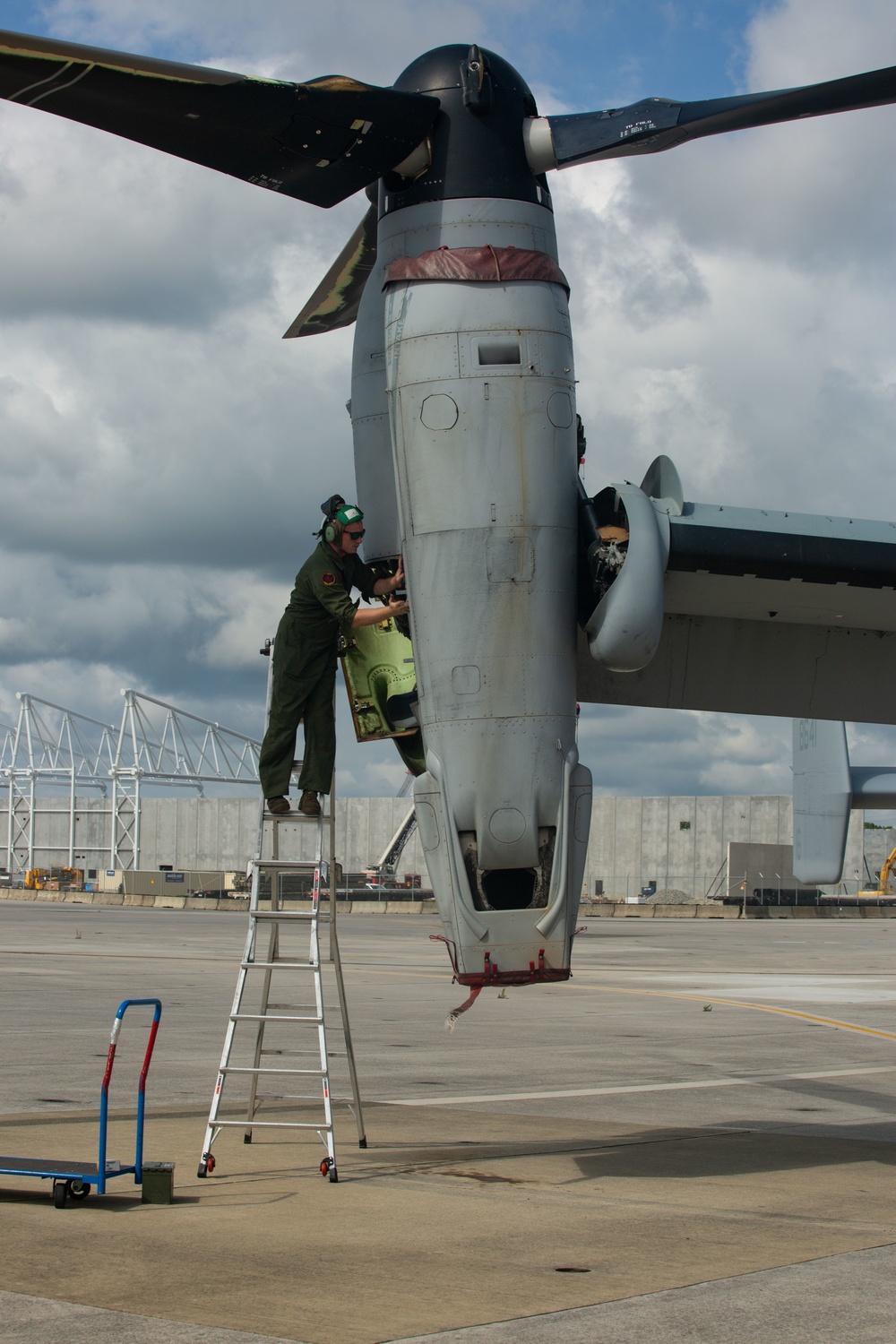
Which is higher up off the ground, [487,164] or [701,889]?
[487,164]

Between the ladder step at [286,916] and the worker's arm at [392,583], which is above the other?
the worker's arm at [392,583]

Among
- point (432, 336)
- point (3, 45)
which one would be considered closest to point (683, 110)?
point (432, 336)

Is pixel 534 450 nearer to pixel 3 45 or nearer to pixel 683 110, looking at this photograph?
pixel 683 110

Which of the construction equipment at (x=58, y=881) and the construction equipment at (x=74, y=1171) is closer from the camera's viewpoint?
the construction equipment at (x=74, y=1171)

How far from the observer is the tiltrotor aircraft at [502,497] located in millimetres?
8219

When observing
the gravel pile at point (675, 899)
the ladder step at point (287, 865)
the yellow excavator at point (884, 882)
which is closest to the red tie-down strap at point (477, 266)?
the ladder step at point (287, 865)

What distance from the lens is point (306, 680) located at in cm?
933

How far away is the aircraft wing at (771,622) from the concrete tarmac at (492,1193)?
139 inches

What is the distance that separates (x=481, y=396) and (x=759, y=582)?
2273 millimetres

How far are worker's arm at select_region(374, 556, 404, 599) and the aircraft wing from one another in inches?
54.7

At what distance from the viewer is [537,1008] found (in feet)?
74.8

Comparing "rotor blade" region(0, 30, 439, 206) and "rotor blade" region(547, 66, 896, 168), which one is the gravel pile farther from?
"rotor blade" region(0, 30, 439, 206)

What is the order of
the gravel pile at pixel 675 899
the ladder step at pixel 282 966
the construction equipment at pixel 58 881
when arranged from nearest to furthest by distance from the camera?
the ladder step at pixel 282 966, the gravel pile at pixel 675 899, the construction equipment at pixel 58 881

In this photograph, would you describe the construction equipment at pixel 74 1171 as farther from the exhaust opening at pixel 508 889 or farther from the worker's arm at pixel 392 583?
the worker's arm at pixel 392 583
